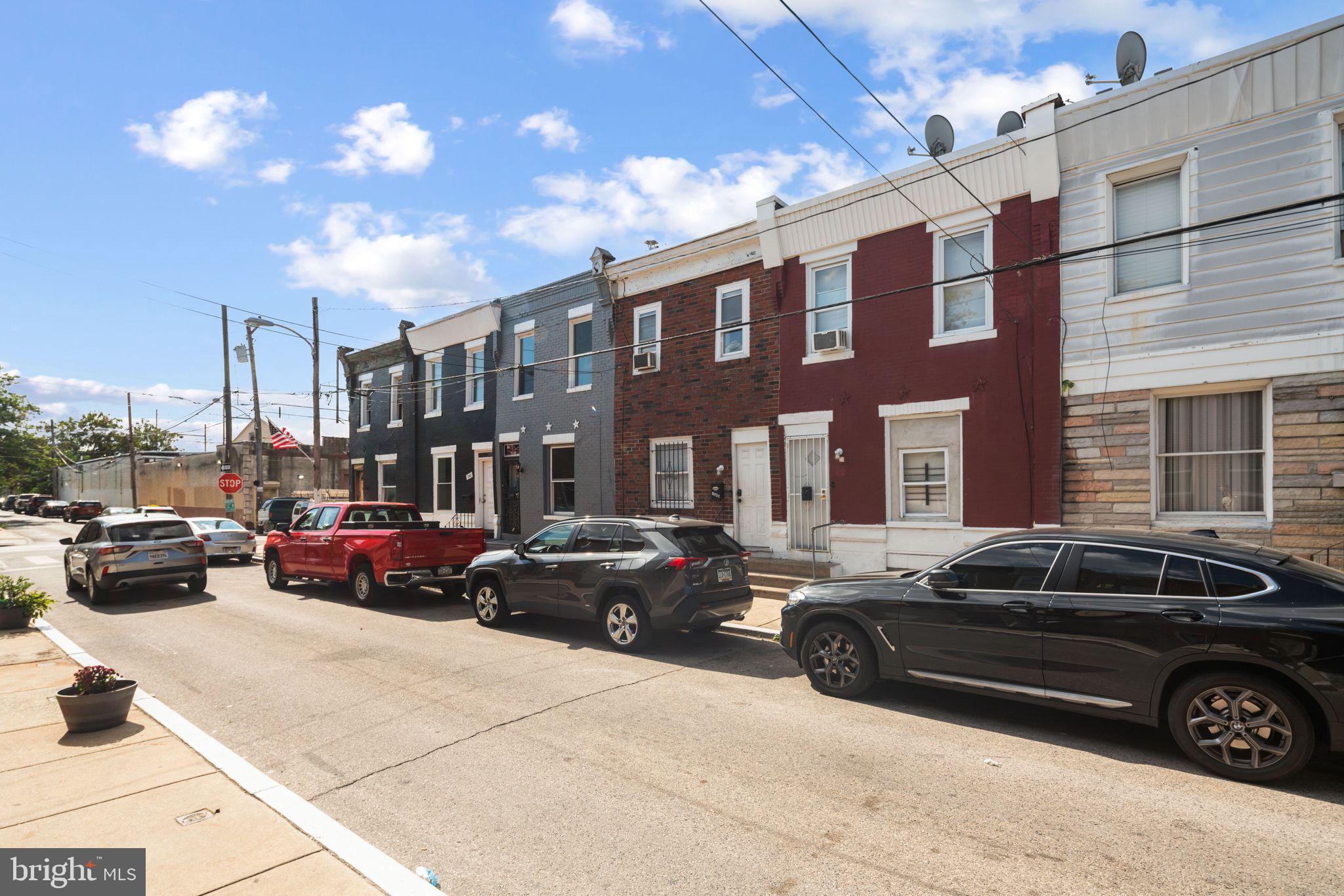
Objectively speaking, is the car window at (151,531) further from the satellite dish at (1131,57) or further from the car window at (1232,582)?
the satellite dish at (1131,57)

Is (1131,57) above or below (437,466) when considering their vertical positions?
above

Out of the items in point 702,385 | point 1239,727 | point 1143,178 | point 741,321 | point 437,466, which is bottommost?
point 1239,727

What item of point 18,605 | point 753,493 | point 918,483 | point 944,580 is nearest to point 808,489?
point 753,493

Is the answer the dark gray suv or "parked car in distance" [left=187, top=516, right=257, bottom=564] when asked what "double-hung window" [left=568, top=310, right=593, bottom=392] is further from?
"parked car in distance" [left=187, top=516, right=257, bottom=564]

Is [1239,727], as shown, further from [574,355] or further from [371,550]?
[574,355]

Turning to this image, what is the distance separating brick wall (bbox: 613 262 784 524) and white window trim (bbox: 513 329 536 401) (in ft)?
10.7

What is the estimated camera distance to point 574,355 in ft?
59.3

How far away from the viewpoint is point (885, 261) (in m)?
12.8

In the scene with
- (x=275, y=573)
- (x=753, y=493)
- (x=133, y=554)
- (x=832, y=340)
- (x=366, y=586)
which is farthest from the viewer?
(x=275, y=573)

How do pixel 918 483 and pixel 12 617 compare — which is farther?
pixel 918 483

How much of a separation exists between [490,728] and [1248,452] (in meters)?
9.59

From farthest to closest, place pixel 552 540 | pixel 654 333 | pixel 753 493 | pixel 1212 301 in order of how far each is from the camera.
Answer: pixel 654 333 → pixel 753 493 → pixel 552 540 → pixel 1212 301

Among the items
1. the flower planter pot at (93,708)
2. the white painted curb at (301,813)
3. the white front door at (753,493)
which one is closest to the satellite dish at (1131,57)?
the white front door at (753,493)

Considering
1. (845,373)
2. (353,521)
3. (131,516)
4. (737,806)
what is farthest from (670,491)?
(737,806)
